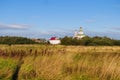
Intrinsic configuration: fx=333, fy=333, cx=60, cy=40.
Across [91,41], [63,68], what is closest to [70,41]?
[91,41]

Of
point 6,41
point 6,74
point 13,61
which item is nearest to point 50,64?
point 6,74

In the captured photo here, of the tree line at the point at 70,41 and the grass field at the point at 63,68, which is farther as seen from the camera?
the tree line at the point at 70,41

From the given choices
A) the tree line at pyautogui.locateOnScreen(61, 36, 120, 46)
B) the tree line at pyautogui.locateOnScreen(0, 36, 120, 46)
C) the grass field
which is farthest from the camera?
the tree line at pyautogui.locateOnScreen(61, 36, 120, 46)

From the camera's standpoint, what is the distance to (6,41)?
73.1 metres

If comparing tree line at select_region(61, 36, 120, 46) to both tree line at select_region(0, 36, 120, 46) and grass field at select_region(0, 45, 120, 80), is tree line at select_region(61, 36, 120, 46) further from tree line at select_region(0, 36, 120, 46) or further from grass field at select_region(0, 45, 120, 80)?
grass field at select_region(0, 45, 120, 80)

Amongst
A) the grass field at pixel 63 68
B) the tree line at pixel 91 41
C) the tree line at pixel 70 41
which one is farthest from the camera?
the tree line at pixel 91 41

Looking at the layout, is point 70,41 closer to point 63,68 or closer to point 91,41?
point 91,41

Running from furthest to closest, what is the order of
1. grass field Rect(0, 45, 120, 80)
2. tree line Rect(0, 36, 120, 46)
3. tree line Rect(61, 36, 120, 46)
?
tree line Rect(61, 36, 120, 46) < tree line Rect(0, 36, 120, 46) < grass field Rect(0, 45, 120, 80)

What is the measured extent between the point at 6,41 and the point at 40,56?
2344 inches

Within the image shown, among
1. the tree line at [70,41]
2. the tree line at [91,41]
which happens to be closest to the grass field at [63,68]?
the tree line at [70,41]

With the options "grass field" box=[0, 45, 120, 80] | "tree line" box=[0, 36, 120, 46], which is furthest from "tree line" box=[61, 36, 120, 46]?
"grass field" box=[0, 45, 120, 80]

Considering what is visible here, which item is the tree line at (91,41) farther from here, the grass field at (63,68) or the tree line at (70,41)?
the grass field at (63,68)

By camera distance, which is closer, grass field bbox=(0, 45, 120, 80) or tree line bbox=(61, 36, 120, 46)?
grass field bbox=(0, 45, 120, 80)

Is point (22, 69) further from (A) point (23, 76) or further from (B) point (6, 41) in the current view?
A: (B) point (6, 41)
